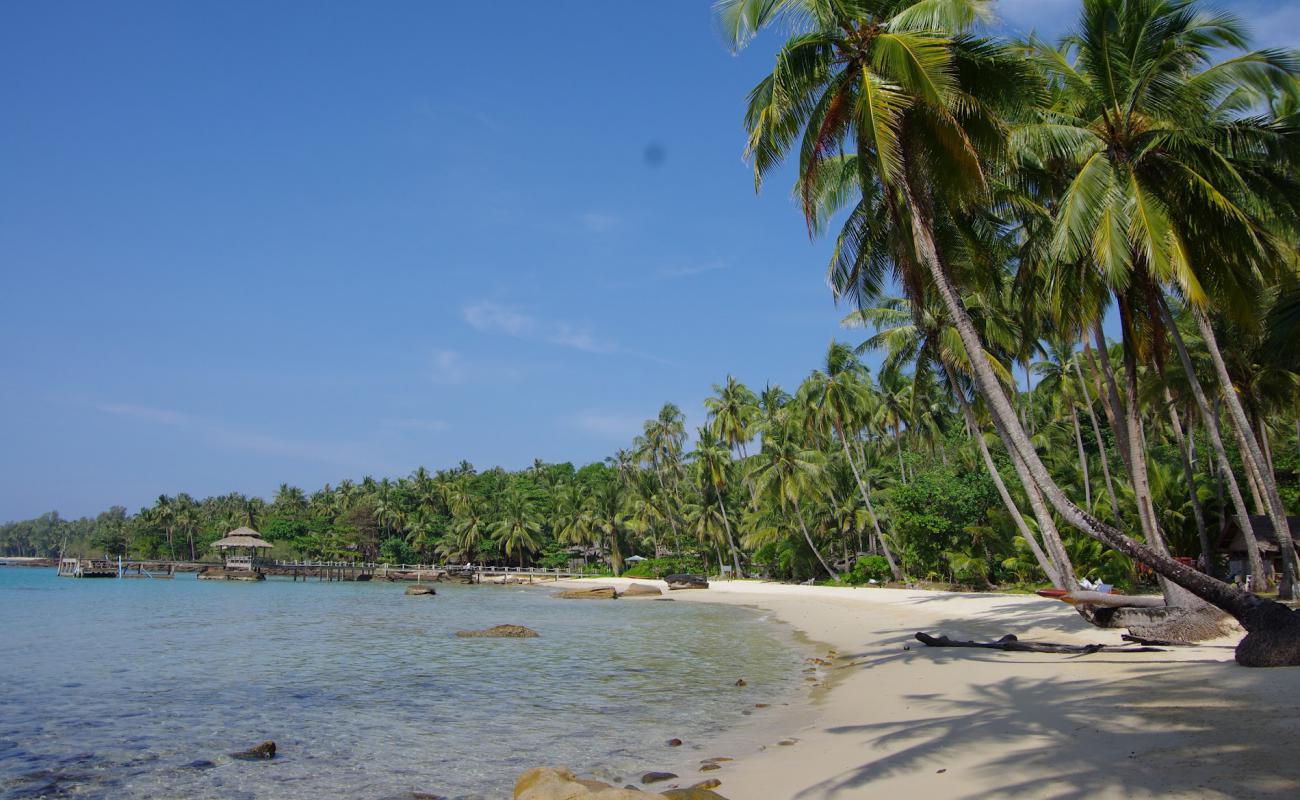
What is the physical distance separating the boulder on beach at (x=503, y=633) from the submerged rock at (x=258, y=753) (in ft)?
47.9

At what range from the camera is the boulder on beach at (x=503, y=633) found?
2448 cm

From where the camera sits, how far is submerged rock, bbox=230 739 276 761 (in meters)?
9.85

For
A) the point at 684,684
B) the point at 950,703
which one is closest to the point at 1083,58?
the point at 950,703

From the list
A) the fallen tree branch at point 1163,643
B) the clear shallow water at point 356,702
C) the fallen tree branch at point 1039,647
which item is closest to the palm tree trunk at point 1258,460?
the fallen tree branch at point 1163,643

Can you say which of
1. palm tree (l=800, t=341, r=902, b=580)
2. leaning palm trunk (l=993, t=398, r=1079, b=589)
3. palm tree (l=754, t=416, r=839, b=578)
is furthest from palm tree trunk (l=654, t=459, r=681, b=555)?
leaning palm trunk (l=993, t=398, r=1079, b=589)

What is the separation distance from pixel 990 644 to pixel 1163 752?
8.46 m

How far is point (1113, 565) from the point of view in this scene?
80.0ft

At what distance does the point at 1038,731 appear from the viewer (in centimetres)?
737

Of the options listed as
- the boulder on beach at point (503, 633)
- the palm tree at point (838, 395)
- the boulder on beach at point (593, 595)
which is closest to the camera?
A: the boulder on beach at point (503, 633)

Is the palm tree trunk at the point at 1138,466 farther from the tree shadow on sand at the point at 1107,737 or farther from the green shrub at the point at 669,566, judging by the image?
the green shrub at the point at 669,566

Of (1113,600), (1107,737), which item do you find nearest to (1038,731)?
(1107,737)

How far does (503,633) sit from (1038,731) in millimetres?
19695

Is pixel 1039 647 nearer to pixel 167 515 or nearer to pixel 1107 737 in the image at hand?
pixel 1107 737

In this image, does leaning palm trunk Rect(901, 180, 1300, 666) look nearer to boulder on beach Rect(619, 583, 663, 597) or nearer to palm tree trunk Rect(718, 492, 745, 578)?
boulder on beach Rect(619, 583, 663, 597)
